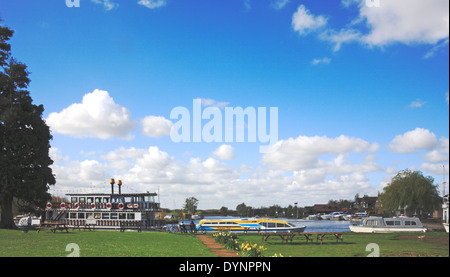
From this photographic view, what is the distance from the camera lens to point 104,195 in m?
54.9

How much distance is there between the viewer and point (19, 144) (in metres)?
40.0

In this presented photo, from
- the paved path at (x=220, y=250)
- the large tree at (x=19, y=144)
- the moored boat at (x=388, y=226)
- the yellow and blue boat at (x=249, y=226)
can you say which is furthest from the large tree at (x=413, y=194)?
the large tree at (x=19, y=144)

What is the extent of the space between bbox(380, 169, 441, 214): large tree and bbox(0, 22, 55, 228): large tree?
5368 centimetres

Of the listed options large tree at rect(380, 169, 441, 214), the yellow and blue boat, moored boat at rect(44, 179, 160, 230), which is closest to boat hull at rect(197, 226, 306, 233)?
the yellow and blue boat

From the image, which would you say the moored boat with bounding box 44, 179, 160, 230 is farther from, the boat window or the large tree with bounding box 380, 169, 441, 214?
the large tree with bounding box 380, 169, 441, 214

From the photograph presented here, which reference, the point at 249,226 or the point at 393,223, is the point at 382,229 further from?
the point at 249,226

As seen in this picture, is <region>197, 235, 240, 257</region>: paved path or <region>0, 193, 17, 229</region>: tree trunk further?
<region>0, 193, 17, 229</region>: tree trunk

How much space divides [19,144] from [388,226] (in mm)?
43872

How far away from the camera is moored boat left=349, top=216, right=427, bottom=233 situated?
5081 cm

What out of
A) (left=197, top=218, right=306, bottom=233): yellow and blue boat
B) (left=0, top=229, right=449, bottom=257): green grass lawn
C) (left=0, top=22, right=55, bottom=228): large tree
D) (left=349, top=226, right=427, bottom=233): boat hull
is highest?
(left=0, top=22, right=55, bottom=228): large tree

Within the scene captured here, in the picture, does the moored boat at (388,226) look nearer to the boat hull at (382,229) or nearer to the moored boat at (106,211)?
the boat hull at (382,229)

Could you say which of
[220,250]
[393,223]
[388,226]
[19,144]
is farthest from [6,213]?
[393,223]
